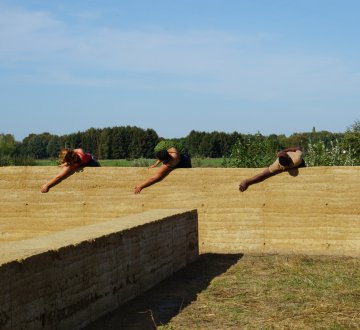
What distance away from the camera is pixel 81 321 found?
597 centimetres

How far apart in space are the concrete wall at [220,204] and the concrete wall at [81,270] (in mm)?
2312

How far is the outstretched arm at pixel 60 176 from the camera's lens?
39.3 feet

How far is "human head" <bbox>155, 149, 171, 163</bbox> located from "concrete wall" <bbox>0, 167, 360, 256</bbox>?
27 centimetres

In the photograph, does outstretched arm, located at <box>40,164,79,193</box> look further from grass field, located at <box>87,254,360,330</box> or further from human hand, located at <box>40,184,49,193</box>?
grass field, located at <box>87,254,360,330</box>

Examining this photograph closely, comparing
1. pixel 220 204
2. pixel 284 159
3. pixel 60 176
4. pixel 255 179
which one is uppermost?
pixel 284 159

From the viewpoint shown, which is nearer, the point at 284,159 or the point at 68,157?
the point at 284,159

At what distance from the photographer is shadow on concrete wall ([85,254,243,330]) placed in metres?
6.20

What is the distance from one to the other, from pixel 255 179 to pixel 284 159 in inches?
23.5

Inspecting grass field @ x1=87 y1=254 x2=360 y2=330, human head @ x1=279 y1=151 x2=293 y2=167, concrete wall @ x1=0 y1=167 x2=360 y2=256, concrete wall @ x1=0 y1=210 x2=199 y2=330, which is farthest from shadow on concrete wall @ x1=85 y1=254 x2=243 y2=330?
human head @ x1=279 y1=151 x2=293 y2=167

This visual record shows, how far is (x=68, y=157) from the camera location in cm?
1195

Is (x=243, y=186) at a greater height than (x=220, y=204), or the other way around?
(x=243, y=186)

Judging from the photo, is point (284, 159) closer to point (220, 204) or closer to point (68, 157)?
point (220, 204)

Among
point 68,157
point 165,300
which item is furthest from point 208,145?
point 165,300

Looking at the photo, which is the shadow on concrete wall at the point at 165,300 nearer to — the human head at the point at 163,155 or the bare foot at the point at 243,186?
the bare foot at the point at 243,186
